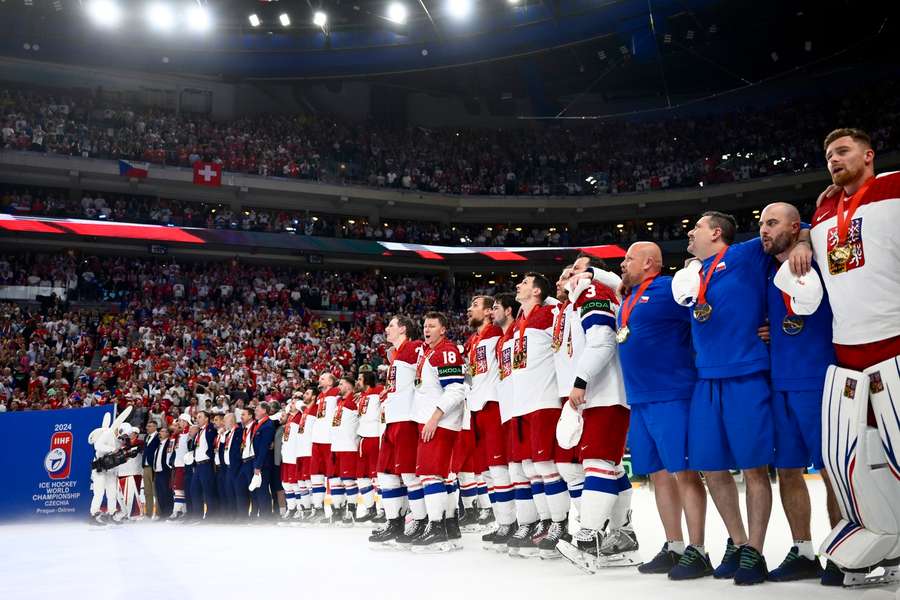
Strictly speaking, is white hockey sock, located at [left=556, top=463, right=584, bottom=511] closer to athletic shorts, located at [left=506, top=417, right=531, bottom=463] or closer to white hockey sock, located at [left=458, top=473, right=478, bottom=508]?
athletic shorts, located at [left=506, top=417, right=531, bottom=463]


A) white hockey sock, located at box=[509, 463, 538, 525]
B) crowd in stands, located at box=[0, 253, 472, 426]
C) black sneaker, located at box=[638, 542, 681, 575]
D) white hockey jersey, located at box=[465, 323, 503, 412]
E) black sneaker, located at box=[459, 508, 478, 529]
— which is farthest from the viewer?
crowd in stands, located at box=[0, 253, 472, 426]

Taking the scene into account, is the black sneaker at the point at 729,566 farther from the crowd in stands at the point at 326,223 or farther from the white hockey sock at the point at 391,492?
the crowd in stands at the point at 326,223

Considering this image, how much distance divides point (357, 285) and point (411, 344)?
89.6 ft

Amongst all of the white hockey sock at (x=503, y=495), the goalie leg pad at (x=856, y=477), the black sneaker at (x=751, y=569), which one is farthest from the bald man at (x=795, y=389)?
the white hockey sock at (x=503, y=495)

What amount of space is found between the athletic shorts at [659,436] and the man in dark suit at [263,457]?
8.55 meters

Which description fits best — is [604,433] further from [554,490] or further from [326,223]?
[326,223]

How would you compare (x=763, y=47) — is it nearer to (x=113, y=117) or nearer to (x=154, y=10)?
(x=154, y=10)

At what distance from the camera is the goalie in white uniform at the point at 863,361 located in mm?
3479

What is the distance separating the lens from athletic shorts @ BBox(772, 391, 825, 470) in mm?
4137

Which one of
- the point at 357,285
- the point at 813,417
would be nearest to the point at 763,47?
the point at 357,285

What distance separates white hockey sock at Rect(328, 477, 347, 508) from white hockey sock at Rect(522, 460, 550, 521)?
18.0ft

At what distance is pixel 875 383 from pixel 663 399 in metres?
1.45

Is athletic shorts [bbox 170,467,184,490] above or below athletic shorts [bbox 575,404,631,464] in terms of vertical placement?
below

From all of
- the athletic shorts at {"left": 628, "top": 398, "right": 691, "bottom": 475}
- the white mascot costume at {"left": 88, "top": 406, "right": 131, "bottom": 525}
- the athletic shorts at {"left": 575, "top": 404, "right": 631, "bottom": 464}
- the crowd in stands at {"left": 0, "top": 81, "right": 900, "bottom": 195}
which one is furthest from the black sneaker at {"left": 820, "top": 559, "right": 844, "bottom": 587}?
the crowd in stands at {"left": 0, "top": 81, "right": 900, "bottom": 195}
